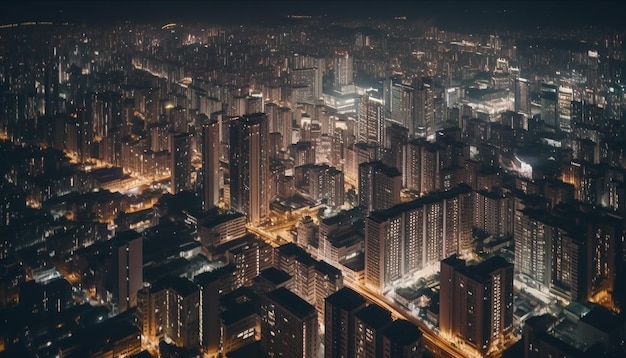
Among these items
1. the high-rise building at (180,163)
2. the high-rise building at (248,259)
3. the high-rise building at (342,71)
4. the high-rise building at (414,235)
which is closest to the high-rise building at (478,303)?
the high-rise building at (414,235)

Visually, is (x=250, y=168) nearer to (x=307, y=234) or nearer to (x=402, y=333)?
(x=307, y=234)

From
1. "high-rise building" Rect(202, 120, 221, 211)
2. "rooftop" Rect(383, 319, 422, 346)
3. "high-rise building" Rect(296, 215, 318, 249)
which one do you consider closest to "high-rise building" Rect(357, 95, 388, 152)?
"high-rise building" Rect(202, 120, 221, 211)

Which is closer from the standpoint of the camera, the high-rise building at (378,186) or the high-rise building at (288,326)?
the high-rise building at (288,326)

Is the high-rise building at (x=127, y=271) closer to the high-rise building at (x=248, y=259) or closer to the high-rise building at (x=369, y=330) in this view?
the high-rise building at (x=248, y=259)

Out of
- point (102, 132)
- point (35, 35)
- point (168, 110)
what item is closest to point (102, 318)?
point (102, 132)

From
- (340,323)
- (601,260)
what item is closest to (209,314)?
(340,323)

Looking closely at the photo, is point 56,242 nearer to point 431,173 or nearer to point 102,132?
point 102,132
